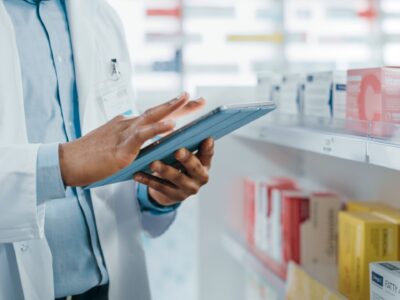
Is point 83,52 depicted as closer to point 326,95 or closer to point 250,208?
point 326,95

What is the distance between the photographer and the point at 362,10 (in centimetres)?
802

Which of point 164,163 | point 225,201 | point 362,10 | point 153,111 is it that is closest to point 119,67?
point 164,163

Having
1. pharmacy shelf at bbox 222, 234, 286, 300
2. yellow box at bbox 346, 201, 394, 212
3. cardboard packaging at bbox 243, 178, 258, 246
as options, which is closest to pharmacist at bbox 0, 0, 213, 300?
pharmacy shelf at bbox 222, 234, 286, 300

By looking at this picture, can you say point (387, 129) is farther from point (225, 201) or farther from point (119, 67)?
point (225, 201)

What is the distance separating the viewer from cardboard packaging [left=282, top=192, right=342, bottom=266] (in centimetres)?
192

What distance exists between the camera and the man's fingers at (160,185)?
1.35m

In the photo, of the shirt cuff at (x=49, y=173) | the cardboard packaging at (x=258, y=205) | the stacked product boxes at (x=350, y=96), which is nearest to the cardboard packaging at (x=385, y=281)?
the stacked product boxes at (x=350, y=96)

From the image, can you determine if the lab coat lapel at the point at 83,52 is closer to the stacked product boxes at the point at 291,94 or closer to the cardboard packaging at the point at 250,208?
the stacked product boxes at the point at 291,94

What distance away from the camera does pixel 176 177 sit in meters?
1.30

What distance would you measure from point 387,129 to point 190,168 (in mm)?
415

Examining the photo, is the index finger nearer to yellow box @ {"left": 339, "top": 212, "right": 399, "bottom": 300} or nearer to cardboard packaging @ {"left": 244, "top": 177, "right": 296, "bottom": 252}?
yellow box @ {"left": 339, "top": 212, "right": 399, "bottom": 300}

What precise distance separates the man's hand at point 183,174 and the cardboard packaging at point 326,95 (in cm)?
39

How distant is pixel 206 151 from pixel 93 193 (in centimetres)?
39

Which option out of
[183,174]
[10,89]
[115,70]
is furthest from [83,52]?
[183,174]
